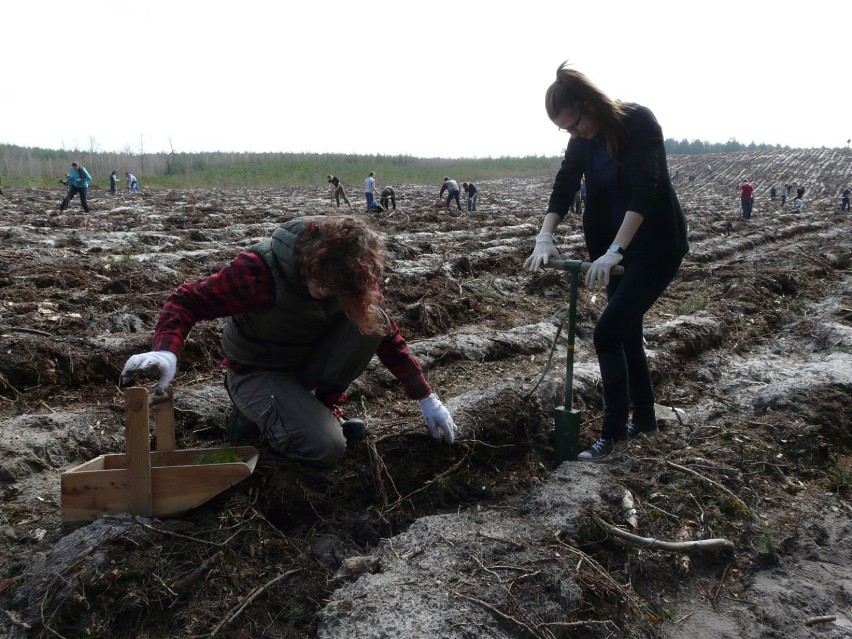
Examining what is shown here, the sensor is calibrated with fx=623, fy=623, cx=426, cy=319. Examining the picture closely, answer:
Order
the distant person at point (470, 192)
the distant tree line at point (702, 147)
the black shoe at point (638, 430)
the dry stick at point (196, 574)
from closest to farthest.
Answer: the dry stick at point (196, 574)
the black shoe at point (638, 430)
the distant person at point (470, 192)
the distant tree line at point (702, 147)

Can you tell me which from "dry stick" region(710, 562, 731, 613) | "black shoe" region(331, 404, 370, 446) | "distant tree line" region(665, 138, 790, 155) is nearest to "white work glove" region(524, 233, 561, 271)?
"black shoe" region(331, 404, 370, 446)

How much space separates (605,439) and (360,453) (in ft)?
3.88

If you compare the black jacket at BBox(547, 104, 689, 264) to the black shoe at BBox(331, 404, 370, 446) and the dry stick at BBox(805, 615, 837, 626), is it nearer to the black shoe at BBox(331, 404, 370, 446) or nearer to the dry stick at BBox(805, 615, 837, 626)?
the black shoe at BBox(331, 404, 370, 446)

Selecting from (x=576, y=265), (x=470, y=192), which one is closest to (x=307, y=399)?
(x=576, y=265)

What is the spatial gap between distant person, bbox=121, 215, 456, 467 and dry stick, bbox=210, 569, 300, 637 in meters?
0.54

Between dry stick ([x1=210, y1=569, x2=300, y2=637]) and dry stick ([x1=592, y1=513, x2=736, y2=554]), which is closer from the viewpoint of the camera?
dry stick ([x1=210, y1=569, x2=300, y2=637])

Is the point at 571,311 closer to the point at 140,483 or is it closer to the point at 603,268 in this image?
the point at 603,268

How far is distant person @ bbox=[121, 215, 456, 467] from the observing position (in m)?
2.24

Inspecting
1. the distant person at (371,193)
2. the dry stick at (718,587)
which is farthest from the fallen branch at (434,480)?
the distant person at (371,193)

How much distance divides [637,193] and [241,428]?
204 cm

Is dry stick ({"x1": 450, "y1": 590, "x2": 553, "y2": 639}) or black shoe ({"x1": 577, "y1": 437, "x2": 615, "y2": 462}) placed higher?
black shoe ({"x1": 577, "y1": 437, "x2": 615, "y2": 462})

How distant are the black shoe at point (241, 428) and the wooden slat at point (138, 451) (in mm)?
630

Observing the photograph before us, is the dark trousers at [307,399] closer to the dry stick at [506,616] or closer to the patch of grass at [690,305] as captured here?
the dry stick at [506,616]

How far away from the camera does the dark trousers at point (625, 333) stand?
2.76 meters
